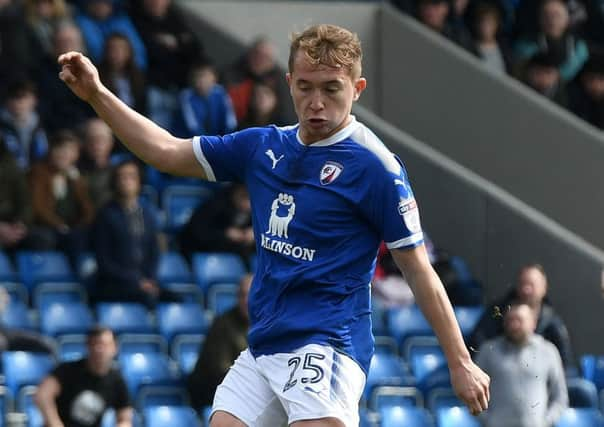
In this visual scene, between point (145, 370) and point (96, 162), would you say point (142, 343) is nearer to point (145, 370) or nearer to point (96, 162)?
point (145, 370)

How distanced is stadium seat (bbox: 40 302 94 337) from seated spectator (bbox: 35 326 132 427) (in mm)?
922

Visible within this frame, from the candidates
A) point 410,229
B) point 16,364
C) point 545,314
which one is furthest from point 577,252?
point 410,229

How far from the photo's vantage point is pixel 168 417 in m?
8.91

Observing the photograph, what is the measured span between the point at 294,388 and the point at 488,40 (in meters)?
9.00

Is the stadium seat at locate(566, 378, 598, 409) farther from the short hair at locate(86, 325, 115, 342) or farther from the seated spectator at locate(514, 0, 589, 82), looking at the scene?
the seated spectator at locate(514, 0, 589, 82)

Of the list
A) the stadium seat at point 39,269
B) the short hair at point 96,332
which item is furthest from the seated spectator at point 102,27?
the short hair at point 96,332

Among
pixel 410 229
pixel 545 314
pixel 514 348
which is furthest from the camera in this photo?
pixel 545 314

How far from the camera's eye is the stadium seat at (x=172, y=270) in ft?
35.9

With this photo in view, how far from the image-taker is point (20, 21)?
11906 mm

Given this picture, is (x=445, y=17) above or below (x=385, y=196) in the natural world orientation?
above

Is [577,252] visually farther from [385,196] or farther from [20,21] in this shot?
[385,196]

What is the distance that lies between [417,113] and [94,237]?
3.48 m

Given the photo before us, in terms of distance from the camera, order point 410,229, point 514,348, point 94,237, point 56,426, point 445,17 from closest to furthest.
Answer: point 410,229 < point 514,348 < point 56,426 < point 94,237 < point 445,17

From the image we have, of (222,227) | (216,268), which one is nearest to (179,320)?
(216,268)
